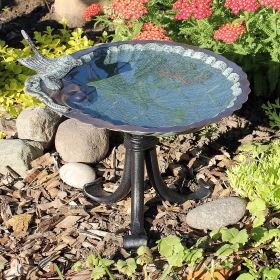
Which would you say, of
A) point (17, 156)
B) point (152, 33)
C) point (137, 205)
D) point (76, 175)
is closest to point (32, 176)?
point (17, 156)

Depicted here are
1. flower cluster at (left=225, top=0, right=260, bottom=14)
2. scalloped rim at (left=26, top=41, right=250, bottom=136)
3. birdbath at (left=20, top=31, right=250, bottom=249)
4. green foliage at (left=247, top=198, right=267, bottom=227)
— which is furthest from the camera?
flower cluster at (left=225, top=0, right=260, bottom=14)

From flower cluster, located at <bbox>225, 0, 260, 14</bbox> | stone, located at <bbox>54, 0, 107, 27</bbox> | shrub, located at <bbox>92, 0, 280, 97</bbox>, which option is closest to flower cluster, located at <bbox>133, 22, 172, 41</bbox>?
shrub, located at <bbox>92, 0, 280, 97</bbox>

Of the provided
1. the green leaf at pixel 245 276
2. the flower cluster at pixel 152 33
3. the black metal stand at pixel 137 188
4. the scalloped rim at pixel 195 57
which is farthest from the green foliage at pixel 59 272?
the flower cluster at pixel 152 33

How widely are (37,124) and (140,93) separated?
104 cm

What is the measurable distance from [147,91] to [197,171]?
0.82m

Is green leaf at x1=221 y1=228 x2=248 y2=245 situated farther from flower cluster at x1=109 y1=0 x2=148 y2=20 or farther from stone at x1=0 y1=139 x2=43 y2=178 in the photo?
flower cluster at x1=109 y1=0 x2=148 y2=20

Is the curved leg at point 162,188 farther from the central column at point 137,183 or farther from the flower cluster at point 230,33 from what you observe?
the flower cluster at point 230,33

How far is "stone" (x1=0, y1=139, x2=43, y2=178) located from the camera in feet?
12.5

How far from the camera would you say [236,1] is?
363 centimetres

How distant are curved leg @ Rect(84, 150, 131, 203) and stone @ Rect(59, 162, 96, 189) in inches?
3.5

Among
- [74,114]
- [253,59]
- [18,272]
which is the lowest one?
[18,272]

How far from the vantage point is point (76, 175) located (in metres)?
3.68

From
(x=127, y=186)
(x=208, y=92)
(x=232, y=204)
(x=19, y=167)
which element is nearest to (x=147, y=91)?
(x=208, y=92)

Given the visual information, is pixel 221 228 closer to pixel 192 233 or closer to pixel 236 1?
pixel 192 233
